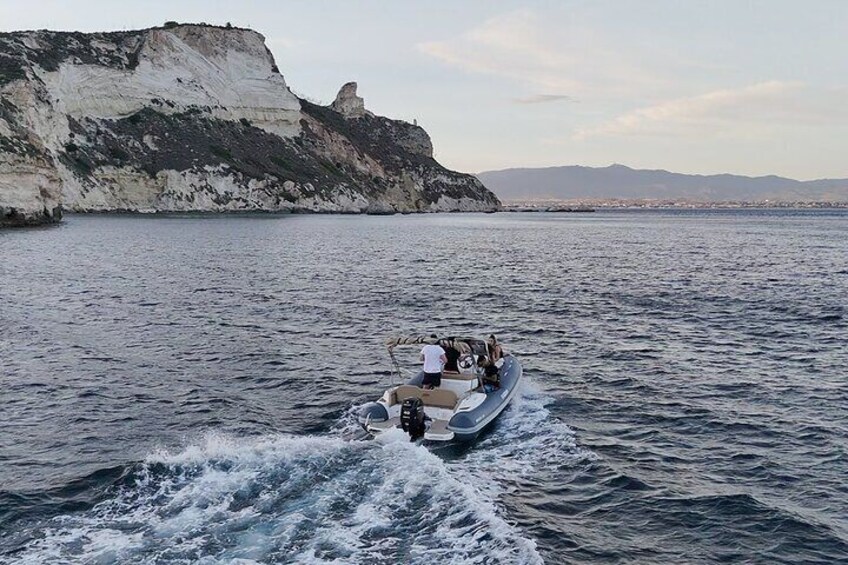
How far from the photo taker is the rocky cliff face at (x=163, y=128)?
95188mm

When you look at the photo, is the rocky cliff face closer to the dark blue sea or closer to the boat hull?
the dark blue sea

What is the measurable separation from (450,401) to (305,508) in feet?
20.7

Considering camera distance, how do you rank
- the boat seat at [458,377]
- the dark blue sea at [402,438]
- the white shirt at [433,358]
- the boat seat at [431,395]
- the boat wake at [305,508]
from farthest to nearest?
the boat seat at [458,377]
the white shirt at [433,358]
the boat seat at [431,395]
the dark blue sea at [402,438]
the boat wake at [305,508]

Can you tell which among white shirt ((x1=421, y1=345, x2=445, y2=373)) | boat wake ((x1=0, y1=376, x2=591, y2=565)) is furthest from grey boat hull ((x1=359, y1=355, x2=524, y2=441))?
white shirt ((x1=421, y1=345, x2=445, y2=373))

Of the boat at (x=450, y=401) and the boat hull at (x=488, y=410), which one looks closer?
the boat at (x=450, y=401)

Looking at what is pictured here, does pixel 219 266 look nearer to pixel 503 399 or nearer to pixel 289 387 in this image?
pixel 289 387

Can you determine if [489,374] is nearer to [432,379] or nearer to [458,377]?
[458,377]

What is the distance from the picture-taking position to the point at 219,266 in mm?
52188

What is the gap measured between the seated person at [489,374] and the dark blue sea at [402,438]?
0.97m

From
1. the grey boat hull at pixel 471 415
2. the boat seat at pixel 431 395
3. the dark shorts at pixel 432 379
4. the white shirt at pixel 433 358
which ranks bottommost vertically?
the grey boat hull at pixel 471 415

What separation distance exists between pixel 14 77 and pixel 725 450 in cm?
9918

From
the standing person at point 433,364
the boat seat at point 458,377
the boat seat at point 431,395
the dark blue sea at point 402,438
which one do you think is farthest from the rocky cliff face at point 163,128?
the boat seat at point 431,395

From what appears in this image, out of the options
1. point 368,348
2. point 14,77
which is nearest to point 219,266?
point 368,348

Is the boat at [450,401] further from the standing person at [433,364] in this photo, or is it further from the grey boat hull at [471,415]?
the standing person at [433,364]
